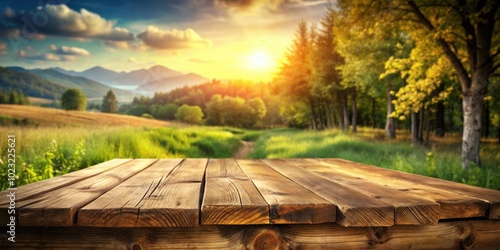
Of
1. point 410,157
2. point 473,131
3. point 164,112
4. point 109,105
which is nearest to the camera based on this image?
point 473,131

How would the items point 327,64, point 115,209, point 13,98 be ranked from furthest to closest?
1. point 13,98
2. point 327,64
3. point 115,209

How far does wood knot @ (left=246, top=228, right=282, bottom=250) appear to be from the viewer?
1504mm

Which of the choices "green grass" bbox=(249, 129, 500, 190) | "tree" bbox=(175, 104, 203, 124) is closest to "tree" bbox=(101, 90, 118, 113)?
"green grass" bbox=(249, 129, 500, 190)

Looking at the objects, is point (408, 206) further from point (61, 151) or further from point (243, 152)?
point (243, 152)

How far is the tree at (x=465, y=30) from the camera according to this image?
7.05 m

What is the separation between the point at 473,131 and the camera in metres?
7.09

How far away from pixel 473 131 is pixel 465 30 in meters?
2.28

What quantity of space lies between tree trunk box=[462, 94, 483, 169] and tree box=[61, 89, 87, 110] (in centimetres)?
2589

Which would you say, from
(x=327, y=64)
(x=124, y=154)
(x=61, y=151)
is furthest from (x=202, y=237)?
(x=327, y=64)

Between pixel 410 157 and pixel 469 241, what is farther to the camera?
pixel 410 157

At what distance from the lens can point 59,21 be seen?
12.6ft

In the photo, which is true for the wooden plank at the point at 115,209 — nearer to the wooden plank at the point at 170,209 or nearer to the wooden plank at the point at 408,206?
the wooden plank at the point at 170,209

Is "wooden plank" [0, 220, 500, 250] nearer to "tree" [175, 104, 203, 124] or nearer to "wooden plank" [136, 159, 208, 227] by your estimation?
"wooden plank" [136, 159, 208, 227]

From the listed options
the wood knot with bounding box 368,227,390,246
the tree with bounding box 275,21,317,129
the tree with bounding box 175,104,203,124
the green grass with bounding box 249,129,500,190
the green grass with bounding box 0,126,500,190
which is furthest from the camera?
the tree with bounding box 175,104,203,124
